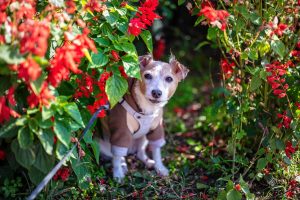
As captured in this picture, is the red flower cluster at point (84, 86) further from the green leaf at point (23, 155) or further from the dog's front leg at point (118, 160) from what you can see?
the dog's front leg at point (118, 160)

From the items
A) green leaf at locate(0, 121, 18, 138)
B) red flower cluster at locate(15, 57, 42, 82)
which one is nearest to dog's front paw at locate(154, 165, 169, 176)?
green leaf at locate(0, 121, 18, 138)

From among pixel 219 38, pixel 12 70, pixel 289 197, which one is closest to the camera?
pixel 12 70

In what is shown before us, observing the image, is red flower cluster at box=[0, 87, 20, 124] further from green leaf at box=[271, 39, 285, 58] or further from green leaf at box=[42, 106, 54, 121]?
green leaf at box=[271, 39, 285, 58]

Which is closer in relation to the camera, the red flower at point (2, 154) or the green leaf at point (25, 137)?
the green leaf at point (25, 137)

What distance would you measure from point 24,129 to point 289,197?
5.93ft

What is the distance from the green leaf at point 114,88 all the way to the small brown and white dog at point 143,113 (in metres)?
0.47

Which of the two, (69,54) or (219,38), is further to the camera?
(219,38)

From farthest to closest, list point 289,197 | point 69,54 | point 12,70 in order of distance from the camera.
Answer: point 289,197, point 12,70, point 69,54

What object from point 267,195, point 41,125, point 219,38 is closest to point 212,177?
point 267,195

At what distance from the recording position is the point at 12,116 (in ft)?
8.68

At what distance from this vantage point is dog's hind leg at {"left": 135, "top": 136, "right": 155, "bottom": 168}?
4.12 meters

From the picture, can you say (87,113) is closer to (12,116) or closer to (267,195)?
(12,116)

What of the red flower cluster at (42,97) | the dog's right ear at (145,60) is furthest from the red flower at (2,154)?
the dog's right ear at (145,60)

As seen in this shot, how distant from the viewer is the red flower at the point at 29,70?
2234mm
